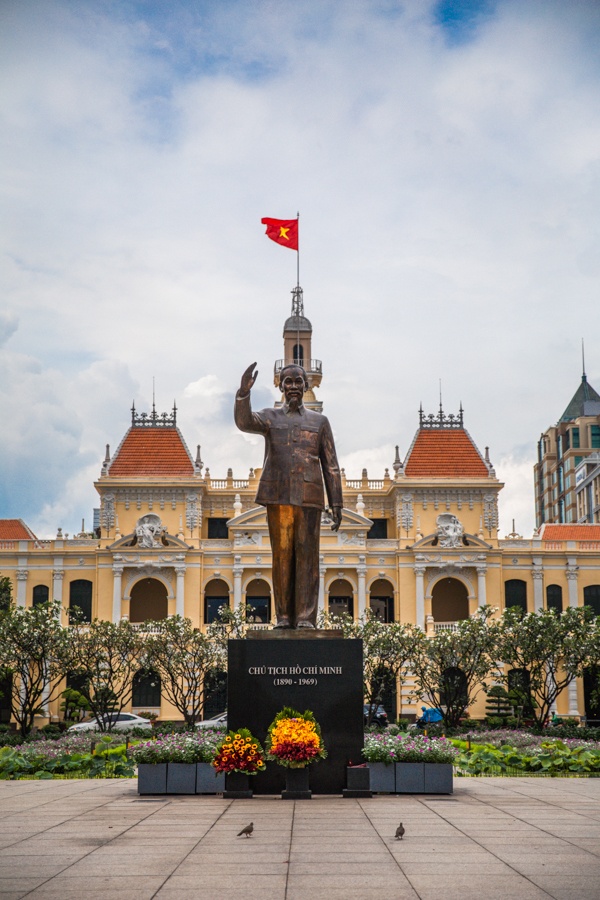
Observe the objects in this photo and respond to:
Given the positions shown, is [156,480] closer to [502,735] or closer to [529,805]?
[502,735]

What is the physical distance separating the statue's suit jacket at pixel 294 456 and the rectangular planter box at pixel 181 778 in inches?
148

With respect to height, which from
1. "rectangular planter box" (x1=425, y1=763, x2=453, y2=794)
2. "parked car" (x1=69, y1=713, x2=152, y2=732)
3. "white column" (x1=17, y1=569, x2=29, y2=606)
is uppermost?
"white column" (x1=17, y1=569, x2=29, y2=606)

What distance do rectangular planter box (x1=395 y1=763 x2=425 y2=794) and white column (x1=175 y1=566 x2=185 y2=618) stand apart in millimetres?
40289

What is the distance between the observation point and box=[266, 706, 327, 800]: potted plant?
1348 centimetres

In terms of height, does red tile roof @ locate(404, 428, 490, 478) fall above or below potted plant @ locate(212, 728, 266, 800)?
above

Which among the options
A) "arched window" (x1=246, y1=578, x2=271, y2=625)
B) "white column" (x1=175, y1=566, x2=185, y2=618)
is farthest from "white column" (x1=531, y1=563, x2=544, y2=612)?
"white column" (x1=175, y1=566, x2=185, y2=618)

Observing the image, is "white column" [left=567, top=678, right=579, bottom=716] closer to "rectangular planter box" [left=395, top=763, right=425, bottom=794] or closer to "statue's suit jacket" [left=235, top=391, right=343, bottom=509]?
"rectangular planter box" [left=395, top=763, right=425, bottom=794]

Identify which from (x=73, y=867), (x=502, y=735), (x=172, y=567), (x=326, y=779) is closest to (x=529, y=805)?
(x=326, y=779)

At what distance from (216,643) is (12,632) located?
8427mm

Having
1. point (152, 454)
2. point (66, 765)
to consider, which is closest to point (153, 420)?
point (152, 454)

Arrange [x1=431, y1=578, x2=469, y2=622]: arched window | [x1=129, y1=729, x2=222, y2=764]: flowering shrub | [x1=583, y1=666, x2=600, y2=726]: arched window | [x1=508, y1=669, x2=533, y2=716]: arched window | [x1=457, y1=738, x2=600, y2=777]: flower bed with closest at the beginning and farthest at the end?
[x1=129, y1=729, x2=222, y2=764]: flowering shrub → [x1=457, y1=738, x2=600, y2=777]: flower bed → [x1=508, y1=669, x2=533, y2=716]: arched window → [x1=583, y1=666, x2=600, y2=726]: arched window → [x1=431, y1=578, x2=469, y2=622]: arched window

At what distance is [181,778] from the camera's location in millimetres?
14539

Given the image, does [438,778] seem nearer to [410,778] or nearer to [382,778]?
[410,778]

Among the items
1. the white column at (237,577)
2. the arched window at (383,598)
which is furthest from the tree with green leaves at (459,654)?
the arched window at (383,598)
